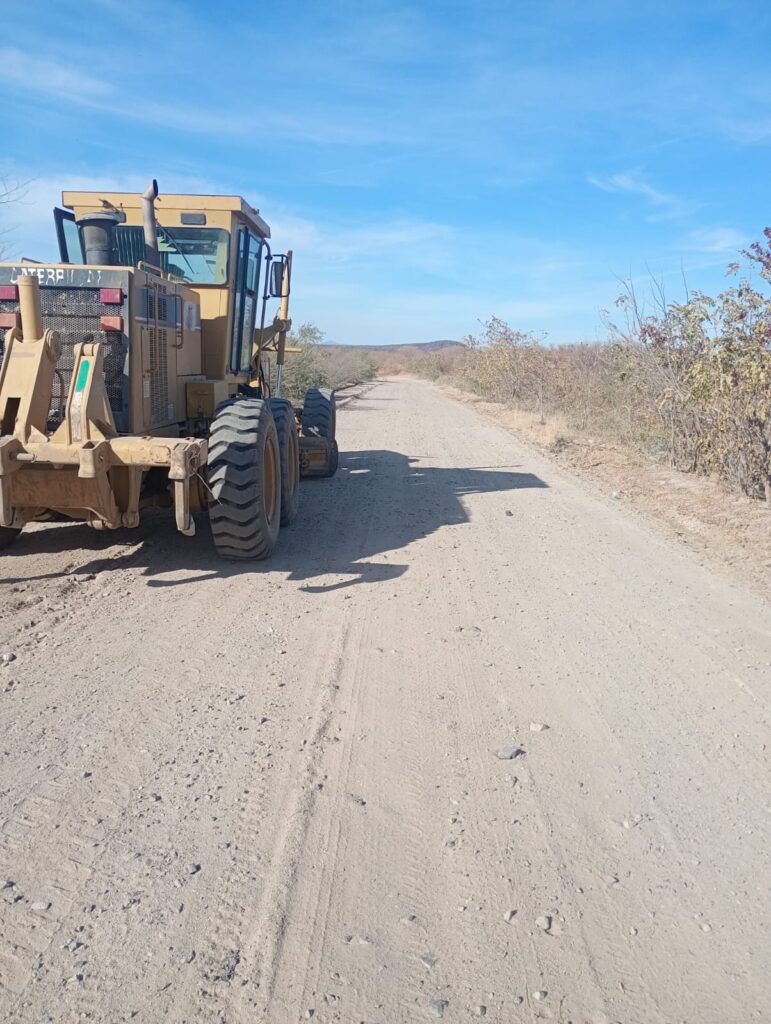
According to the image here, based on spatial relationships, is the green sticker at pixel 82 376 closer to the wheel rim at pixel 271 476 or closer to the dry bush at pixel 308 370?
the wheel rim at pixel 271 476

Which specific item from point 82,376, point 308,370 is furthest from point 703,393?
point 308,370

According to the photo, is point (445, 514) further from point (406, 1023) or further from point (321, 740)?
point (406, 1023)

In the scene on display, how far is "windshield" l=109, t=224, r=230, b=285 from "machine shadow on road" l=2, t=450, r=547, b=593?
2.56 meters

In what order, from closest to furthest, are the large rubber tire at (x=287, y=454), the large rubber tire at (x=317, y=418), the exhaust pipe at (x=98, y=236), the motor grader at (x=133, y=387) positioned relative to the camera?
the motor grader at (x=133, y=387) < the exhaust pipe at (x=98, y=236) < the large rubber tire at (x=287, y=454) < the large rubber tire at (x=317, y=418)

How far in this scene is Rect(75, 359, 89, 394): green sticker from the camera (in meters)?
5.75

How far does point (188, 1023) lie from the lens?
2.27 metres

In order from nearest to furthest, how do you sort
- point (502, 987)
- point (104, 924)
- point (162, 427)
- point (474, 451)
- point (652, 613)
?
point (502, 987)
point (104, 924)
point (652, 613)
point (162, 427)
point (474, 451)

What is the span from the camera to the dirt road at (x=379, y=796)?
8.08 ft

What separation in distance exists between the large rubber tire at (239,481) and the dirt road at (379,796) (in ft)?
0.95

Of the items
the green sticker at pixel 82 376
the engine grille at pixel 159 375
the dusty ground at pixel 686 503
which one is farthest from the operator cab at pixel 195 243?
the dusty ground at pixel 686 503

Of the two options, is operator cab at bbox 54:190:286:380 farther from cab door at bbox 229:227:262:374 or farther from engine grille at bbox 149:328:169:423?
engine grille at bbox 149:328:169:423

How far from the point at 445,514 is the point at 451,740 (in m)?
5.39

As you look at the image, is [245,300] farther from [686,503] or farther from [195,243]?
[686,503]

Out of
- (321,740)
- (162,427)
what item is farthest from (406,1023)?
(162,427)
